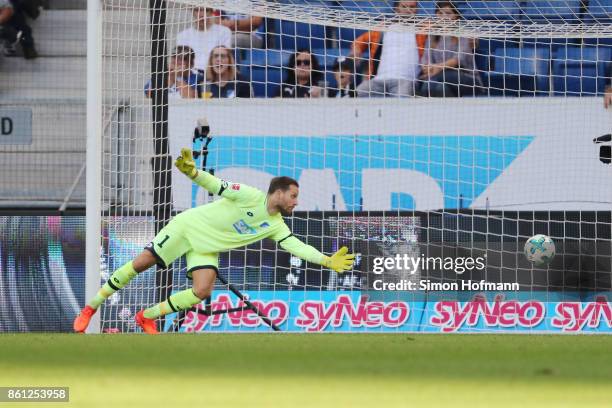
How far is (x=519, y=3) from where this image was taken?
45.5 ft

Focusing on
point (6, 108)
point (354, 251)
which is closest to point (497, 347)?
point (354, 251)

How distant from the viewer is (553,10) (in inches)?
532

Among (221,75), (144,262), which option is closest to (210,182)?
(144,262)

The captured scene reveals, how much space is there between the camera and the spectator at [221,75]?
12.9 m

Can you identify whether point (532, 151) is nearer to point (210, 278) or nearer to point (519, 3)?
point (519, 3)

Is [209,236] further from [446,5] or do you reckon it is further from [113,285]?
[446,5]

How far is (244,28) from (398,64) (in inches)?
68.5

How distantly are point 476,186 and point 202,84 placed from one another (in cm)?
292

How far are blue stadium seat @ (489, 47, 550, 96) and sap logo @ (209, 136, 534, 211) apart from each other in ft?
3.12

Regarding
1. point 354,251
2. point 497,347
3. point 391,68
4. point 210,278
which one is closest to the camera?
point 497,347

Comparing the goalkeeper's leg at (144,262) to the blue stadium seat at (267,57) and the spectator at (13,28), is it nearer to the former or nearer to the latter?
the blue stadium seat at (267,57)

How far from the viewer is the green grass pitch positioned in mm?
4449

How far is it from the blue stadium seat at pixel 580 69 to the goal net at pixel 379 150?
0.08 ft

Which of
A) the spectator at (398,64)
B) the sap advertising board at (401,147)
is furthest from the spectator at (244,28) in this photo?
the spectator at (398,64)
